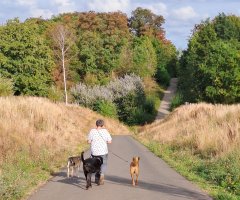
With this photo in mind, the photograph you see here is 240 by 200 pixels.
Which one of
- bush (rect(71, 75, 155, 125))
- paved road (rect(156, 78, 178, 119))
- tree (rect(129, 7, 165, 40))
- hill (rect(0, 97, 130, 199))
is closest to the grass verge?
hill (rect(0, 97, 130, 199))

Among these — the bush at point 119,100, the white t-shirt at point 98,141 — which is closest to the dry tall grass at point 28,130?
the white t-shirt at point 98,141

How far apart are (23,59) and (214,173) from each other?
50.2 meters

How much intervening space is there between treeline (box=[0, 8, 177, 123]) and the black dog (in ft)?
108

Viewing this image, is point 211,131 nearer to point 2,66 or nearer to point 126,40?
point 2,66

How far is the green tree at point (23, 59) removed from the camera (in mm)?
61750

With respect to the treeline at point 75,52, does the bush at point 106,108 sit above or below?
below

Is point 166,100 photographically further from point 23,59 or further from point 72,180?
point 72,180

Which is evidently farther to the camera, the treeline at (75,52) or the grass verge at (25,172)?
the treeline at (75,52)

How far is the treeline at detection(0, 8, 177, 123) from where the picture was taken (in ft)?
204

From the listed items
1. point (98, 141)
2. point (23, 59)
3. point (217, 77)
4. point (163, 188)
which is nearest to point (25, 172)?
point (98, 141)

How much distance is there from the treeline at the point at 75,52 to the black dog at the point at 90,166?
3289cm

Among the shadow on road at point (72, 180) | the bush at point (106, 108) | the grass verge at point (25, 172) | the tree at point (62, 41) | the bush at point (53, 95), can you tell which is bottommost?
the bush at point (106, 108)

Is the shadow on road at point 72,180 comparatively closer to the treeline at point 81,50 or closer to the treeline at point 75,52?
the treeline at point 75,52

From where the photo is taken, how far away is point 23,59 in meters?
62.2
